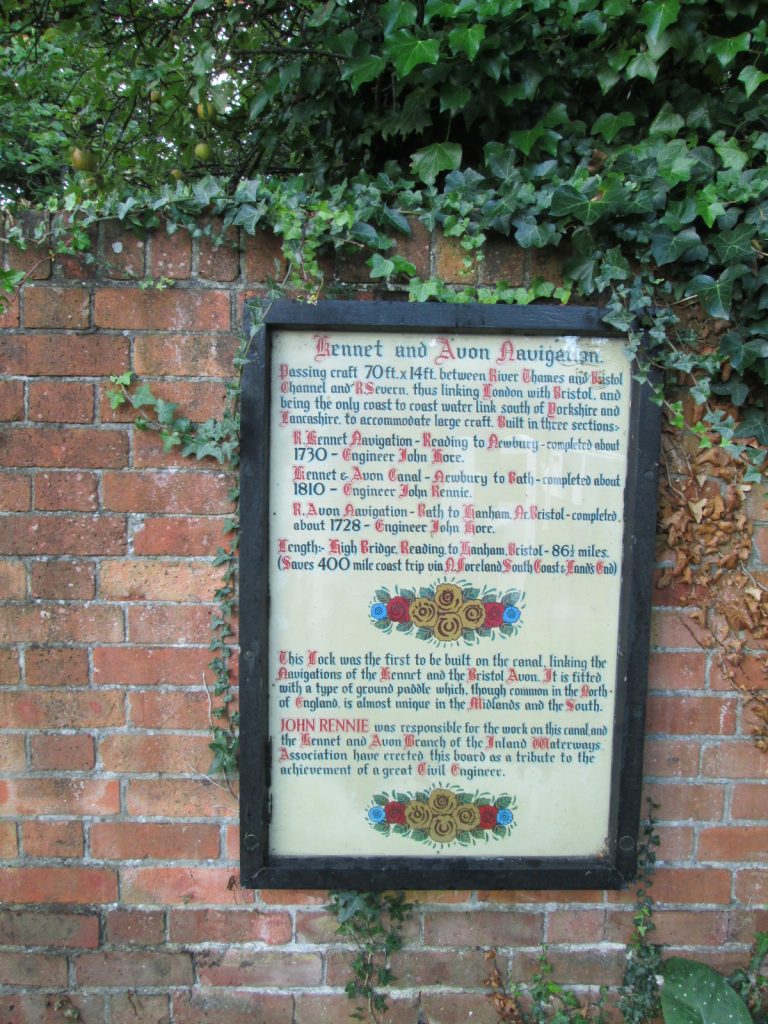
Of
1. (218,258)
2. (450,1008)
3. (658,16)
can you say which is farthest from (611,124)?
(450,1008)

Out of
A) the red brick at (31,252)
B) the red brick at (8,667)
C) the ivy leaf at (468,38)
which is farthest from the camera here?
the red brick at (8,667)

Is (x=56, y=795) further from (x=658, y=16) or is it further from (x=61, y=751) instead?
(x=658, y=16)

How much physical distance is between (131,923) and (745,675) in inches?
65.8

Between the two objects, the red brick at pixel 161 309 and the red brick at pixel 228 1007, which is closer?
the red brick at pixel 161 309

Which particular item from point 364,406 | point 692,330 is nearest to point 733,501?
point 692,330

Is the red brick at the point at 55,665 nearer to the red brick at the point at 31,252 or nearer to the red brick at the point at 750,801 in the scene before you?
the red brick at the point at 31,252

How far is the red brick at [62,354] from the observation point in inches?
64.9

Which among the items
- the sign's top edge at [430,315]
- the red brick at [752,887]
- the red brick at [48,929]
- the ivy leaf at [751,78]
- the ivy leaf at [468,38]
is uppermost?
the ivy leaf at [468,38]

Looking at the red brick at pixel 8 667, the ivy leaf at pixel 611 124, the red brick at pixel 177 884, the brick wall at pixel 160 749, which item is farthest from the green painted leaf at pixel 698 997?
the ivy leaf at pixel 611 124

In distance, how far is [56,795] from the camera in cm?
175

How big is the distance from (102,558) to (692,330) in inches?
59.6

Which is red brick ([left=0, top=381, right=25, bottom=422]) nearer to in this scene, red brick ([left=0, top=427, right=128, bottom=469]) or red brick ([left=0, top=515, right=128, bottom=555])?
red brick ([left=0, top=427, right=128, bottom=469])

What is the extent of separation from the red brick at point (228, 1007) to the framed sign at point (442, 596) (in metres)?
0.37

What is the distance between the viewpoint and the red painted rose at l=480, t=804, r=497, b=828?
1731 millimetres
